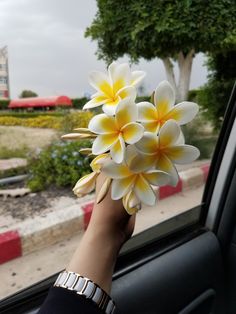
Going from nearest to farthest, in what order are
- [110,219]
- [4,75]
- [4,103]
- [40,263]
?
[110,219] < [4,75] < [4,103] < [40,263]

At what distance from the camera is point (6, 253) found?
181cm

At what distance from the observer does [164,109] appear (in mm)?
596

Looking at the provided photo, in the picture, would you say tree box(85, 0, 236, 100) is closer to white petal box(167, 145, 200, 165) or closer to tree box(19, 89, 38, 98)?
tree box(19, 89, 38, 98)

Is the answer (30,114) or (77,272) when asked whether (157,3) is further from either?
(77,272)

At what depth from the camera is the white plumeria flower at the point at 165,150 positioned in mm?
563

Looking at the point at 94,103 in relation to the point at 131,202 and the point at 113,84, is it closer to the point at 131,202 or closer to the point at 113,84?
the point at 113,84

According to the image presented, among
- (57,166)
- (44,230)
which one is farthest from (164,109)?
(57,166)

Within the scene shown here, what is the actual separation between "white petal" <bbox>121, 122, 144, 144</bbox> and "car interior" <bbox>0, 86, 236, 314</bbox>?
73 cm

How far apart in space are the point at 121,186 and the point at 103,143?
3.1 inches

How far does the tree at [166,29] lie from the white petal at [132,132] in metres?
2.43

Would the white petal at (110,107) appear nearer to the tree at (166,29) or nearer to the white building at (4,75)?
the white building at (4,75)

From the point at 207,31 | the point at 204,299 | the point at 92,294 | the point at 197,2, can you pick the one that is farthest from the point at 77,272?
the point at 207,31

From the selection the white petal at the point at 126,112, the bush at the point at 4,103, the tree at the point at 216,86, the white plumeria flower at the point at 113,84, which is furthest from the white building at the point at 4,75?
the tree at the point at 216,86

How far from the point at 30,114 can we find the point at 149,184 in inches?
42.1
